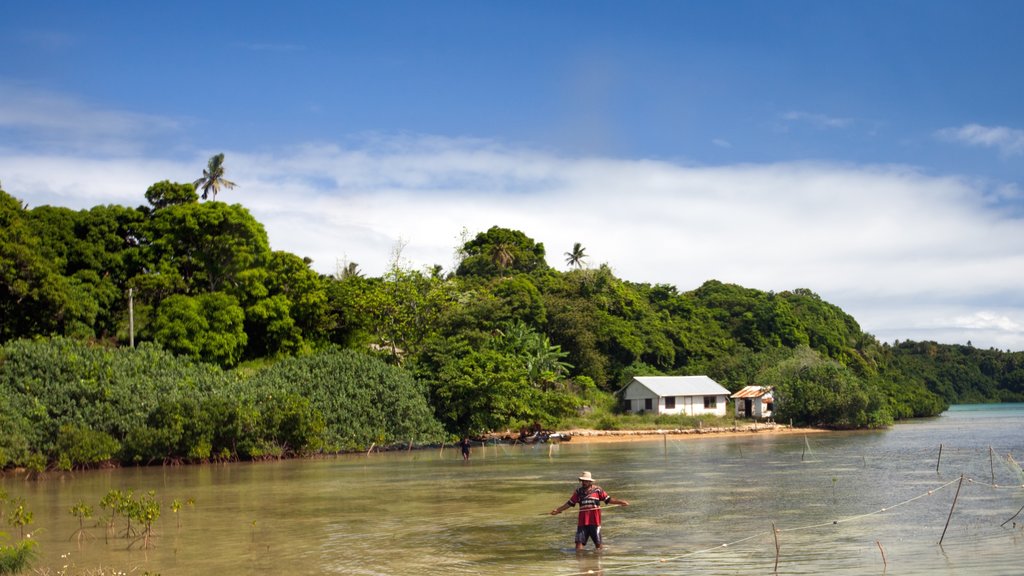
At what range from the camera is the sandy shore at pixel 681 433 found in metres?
58.2

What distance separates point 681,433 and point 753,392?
13.0m

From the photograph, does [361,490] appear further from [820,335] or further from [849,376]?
[820,335]

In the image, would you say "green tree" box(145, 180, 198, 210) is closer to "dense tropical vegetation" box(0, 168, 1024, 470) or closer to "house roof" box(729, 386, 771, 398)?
"dense tropical vegetation" box(0, 168, 1024, 470)

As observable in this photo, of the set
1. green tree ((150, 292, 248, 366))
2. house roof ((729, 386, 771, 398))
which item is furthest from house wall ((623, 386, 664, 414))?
green tree ((150, 292, 248, 366))

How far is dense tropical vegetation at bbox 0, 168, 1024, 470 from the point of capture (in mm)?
39750

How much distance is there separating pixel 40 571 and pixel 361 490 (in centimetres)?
1520

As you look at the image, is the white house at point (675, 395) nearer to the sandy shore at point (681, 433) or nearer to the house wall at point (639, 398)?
the house wall at point (639, 398)

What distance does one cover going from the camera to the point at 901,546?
701 inches

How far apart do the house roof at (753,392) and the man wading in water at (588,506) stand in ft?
187

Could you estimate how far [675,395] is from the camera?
225ft

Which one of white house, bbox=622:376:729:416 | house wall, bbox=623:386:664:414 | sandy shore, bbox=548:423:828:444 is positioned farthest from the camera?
white house, bbox=622:376:729:416

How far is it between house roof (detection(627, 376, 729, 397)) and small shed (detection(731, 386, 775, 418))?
1799 mm

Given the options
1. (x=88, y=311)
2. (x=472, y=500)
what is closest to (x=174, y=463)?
(x=88, y=311)

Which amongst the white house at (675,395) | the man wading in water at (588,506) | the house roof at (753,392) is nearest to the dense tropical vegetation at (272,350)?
the house roof at (753,392)
